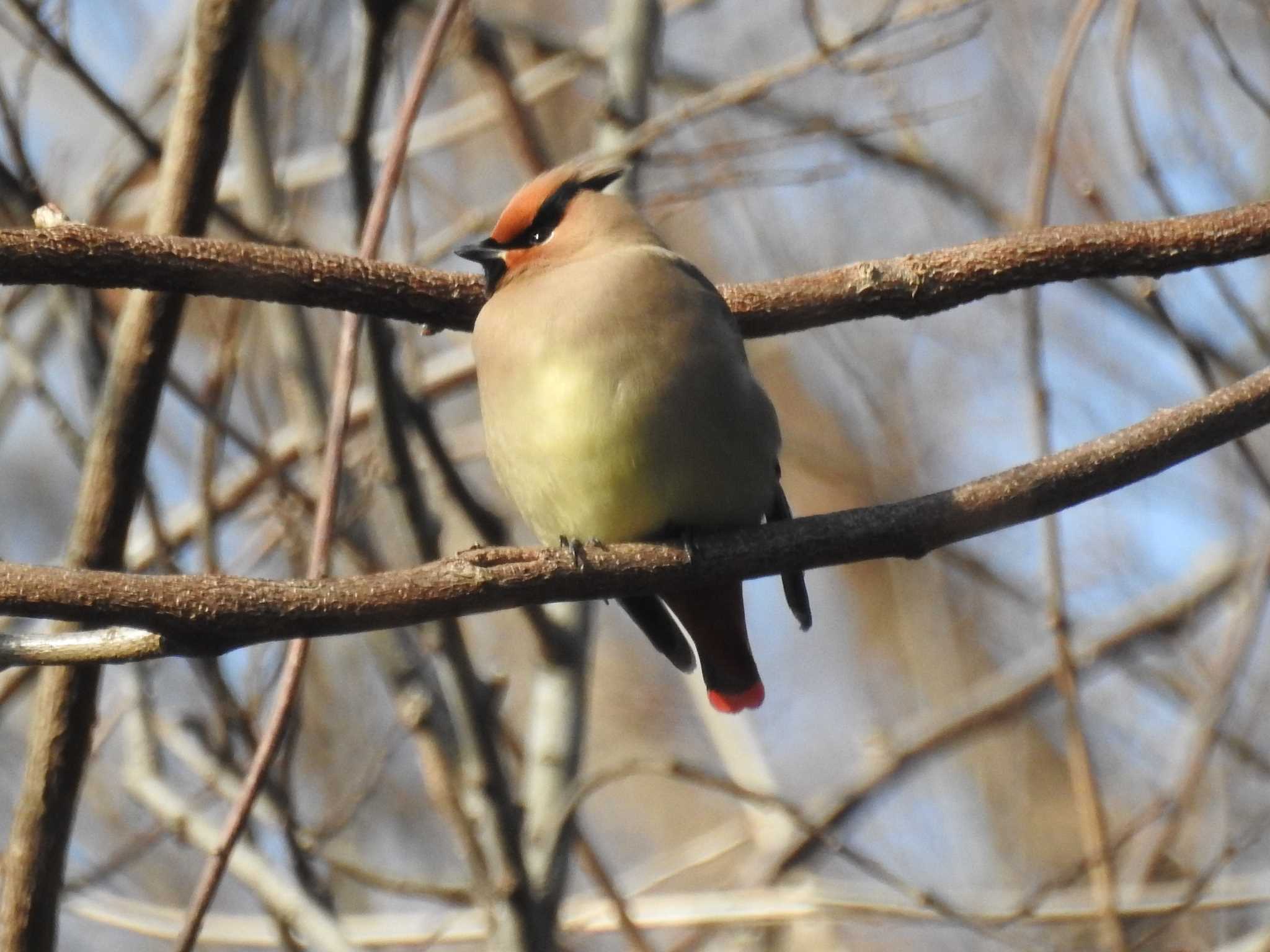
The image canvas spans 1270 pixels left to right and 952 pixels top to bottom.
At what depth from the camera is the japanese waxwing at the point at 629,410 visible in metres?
3.20

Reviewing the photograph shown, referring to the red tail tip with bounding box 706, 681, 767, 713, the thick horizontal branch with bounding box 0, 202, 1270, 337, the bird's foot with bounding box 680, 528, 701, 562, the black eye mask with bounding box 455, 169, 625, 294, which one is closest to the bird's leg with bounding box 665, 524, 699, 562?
the bird's foot with bounding box 680, 528, 701, 562

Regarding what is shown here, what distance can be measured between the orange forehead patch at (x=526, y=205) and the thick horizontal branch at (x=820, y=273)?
703 millimetres

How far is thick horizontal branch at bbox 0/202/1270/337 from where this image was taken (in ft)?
8.07

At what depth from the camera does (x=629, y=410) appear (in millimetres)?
3193

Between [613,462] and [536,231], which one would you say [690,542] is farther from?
[536,231]

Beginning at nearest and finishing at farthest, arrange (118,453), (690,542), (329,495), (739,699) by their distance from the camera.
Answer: (690,542) < (118,453) < (329,495) < (739,699)

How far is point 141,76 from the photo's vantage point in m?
5.17

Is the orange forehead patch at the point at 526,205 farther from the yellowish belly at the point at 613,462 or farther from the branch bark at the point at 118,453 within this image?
the branch bark at the point at 118,453

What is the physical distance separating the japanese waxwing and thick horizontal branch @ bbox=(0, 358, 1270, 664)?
1.51 feet

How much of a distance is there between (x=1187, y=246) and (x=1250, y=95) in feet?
2.55

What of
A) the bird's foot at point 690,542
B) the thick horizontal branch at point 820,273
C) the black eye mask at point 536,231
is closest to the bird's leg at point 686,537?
the bird's foot at point 690,542

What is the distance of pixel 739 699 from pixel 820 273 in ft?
3.63

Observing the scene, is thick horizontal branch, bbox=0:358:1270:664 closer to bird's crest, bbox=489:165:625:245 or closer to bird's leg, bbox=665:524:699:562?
bird's leg, bbox=665:524:699:562

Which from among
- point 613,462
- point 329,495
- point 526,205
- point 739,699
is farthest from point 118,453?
point 739,699
